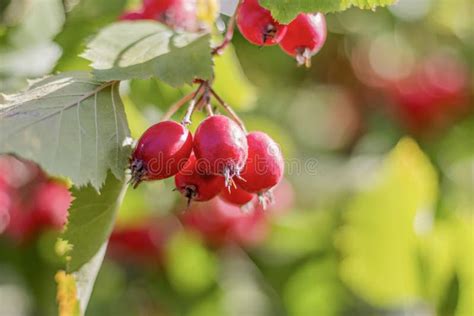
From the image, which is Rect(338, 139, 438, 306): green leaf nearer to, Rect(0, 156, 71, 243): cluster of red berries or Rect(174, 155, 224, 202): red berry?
Rect(174, 155, 224, 202): red berry

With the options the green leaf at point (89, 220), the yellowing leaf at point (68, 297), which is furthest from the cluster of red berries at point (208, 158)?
the yellowing leaf at point (68, 297)

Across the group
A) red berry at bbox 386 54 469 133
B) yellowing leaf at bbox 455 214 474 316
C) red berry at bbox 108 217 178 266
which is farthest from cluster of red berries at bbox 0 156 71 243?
red berry at bbox 386 54 469 133

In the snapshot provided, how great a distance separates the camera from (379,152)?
176 inches

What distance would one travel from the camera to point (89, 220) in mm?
2041

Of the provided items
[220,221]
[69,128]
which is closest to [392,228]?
[220,221]

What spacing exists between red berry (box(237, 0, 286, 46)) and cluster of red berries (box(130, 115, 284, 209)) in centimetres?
24

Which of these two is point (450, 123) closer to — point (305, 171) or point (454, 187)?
point (454, 187)

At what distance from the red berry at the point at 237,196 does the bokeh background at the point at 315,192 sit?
17.0 inches

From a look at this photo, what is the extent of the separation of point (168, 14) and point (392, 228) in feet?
3.83

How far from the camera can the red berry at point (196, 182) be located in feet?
6.39

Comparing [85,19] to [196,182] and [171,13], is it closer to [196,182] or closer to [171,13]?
[171,13]

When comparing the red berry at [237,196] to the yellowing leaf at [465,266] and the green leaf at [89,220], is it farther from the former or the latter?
the yellowing leaf at [465,266]

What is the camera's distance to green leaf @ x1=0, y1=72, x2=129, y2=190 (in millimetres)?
1767

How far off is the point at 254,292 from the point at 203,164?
2252 millimetres
